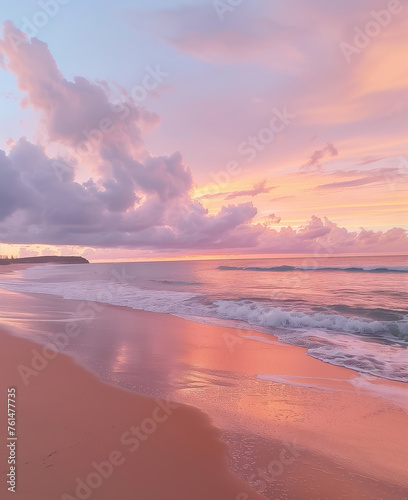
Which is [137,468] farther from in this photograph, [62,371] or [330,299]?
[330,299]

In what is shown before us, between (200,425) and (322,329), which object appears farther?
(322,329)

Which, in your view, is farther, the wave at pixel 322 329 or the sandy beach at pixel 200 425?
the wave at pixel 322 329

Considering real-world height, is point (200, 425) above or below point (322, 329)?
above

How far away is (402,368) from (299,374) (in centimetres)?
278

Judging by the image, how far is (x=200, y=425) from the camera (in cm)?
482

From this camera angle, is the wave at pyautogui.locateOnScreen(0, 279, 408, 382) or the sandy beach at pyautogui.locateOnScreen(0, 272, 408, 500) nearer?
the sandy beach at pyautogui.locateOnScreen(0, 272, 408, 500)

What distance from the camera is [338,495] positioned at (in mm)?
3436

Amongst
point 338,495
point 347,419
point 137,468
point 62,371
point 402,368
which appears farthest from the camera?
point 402,368

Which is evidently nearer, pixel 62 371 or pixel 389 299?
pixel 62 371

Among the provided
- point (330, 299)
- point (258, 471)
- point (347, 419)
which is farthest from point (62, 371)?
point (330, 299)

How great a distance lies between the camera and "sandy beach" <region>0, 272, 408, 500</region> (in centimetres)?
357

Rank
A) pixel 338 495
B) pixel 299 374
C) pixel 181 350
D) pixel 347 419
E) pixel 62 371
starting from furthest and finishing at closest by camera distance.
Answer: pixel 181 350, pixel 299 374, pixel 62 371, pixel 347 419, pixel 338 495

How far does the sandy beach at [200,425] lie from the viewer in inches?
140

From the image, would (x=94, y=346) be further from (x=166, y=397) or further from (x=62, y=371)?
(x=166, y=397)
